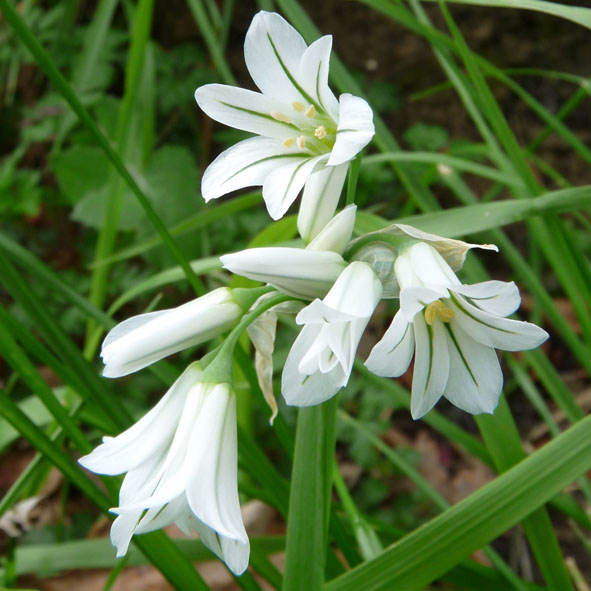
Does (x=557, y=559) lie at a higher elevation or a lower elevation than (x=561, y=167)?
lower

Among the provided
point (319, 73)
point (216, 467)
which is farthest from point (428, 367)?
point (319, 73)

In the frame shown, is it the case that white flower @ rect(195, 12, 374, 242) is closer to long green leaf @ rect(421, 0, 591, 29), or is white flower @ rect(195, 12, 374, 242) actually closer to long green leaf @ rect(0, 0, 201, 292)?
long green leaf @ rect(0, 0, 201, 292)

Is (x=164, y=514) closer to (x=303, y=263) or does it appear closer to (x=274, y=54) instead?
(x=303, y=263)

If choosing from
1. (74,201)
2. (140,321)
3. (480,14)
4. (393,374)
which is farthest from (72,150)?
(393,374)

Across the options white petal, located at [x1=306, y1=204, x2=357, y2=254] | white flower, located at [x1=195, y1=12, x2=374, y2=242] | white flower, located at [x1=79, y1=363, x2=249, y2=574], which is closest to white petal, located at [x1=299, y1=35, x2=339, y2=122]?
white flower, located at [x1=195, y1=12, x2=374, y2=242]

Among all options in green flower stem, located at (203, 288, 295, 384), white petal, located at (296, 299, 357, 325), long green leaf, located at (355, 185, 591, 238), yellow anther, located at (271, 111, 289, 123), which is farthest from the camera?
long green leaf, located at (355, 185, 591, 238)

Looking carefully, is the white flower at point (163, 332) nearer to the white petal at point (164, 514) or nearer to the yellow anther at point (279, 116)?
the white petal at point (164, 514)

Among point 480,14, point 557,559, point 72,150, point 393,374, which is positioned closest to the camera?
point 393,374

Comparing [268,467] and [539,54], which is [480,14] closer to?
[539,54]
